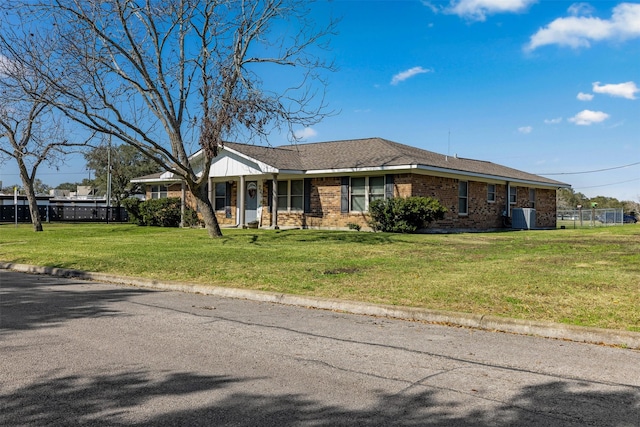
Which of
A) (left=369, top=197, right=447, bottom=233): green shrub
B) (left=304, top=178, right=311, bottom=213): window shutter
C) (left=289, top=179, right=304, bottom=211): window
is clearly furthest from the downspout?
(left=289, top=179, right=304, bottom=211): window

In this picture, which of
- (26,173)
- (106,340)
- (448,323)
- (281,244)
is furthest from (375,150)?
(106,340)

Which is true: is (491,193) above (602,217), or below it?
above

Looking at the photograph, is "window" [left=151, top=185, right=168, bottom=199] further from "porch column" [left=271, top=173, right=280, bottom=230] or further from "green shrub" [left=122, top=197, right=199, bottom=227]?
"porch column" [left=271, top=173, right=280, bottom=230]

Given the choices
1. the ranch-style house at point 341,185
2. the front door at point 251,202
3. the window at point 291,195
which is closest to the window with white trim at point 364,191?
the ranch-style house at point 341,185

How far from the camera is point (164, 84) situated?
1973cm

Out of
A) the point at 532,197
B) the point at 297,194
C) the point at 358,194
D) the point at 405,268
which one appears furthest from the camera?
the point at 532,197

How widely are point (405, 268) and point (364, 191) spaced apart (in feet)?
44.4

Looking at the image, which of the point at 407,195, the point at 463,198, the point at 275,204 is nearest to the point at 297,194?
the point at 275,204

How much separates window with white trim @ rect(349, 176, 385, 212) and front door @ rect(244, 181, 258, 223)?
19.7ft

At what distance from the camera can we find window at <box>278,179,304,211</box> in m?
27.9

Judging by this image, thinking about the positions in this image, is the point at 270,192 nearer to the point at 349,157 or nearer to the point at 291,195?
the point at 291,195

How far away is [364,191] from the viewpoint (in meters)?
25.5

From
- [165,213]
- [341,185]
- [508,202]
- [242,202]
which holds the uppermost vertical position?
[341,185]

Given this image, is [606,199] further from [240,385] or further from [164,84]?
[240,385]
